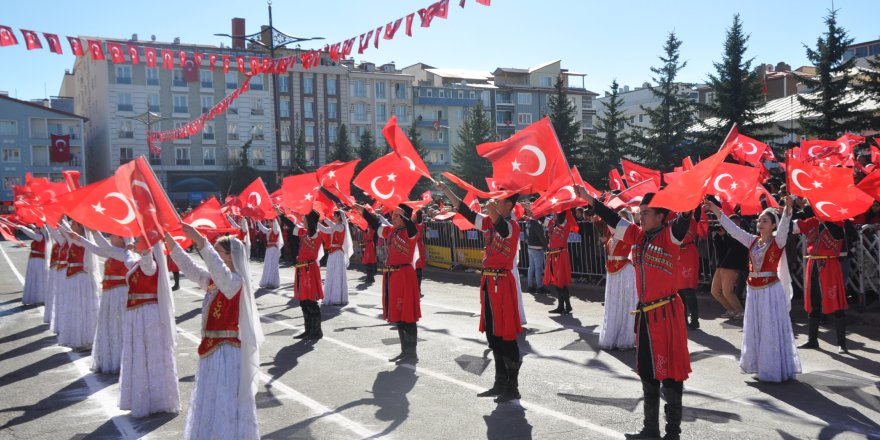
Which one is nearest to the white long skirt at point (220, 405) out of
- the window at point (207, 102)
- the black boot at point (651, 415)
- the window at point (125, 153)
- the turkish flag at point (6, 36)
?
the black boot at point (651, 415)

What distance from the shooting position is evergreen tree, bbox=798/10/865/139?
28.0 meters

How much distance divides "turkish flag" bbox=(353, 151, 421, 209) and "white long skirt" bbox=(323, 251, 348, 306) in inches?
280

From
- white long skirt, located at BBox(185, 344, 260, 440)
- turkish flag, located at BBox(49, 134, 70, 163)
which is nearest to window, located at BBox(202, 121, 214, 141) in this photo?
turkish flag, located at BBox(49, 134, 70, 163)

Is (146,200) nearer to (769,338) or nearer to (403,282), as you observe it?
(403,282)

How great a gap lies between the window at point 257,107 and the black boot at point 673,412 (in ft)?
229

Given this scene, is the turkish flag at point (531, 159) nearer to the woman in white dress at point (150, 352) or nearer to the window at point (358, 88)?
the woman in white dress at point (150, 352)

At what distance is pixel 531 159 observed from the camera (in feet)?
25.3

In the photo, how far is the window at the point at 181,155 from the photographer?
68.4 metres

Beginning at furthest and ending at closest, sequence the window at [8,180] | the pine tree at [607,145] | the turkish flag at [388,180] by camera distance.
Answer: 1. the window at [8,180]
2. the pine tree at [607,145]
3. the turkish flag at [388,180]

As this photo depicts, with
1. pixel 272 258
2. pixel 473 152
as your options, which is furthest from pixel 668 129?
pixel 272 258

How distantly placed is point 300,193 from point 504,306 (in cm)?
515

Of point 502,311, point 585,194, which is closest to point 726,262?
point 502,311

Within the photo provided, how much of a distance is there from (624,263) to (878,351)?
3.47 meters

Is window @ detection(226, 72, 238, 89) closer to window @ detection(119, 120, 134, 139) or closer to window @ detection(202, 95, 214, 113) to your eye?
window @ detection(202, 95, 214, 113)
